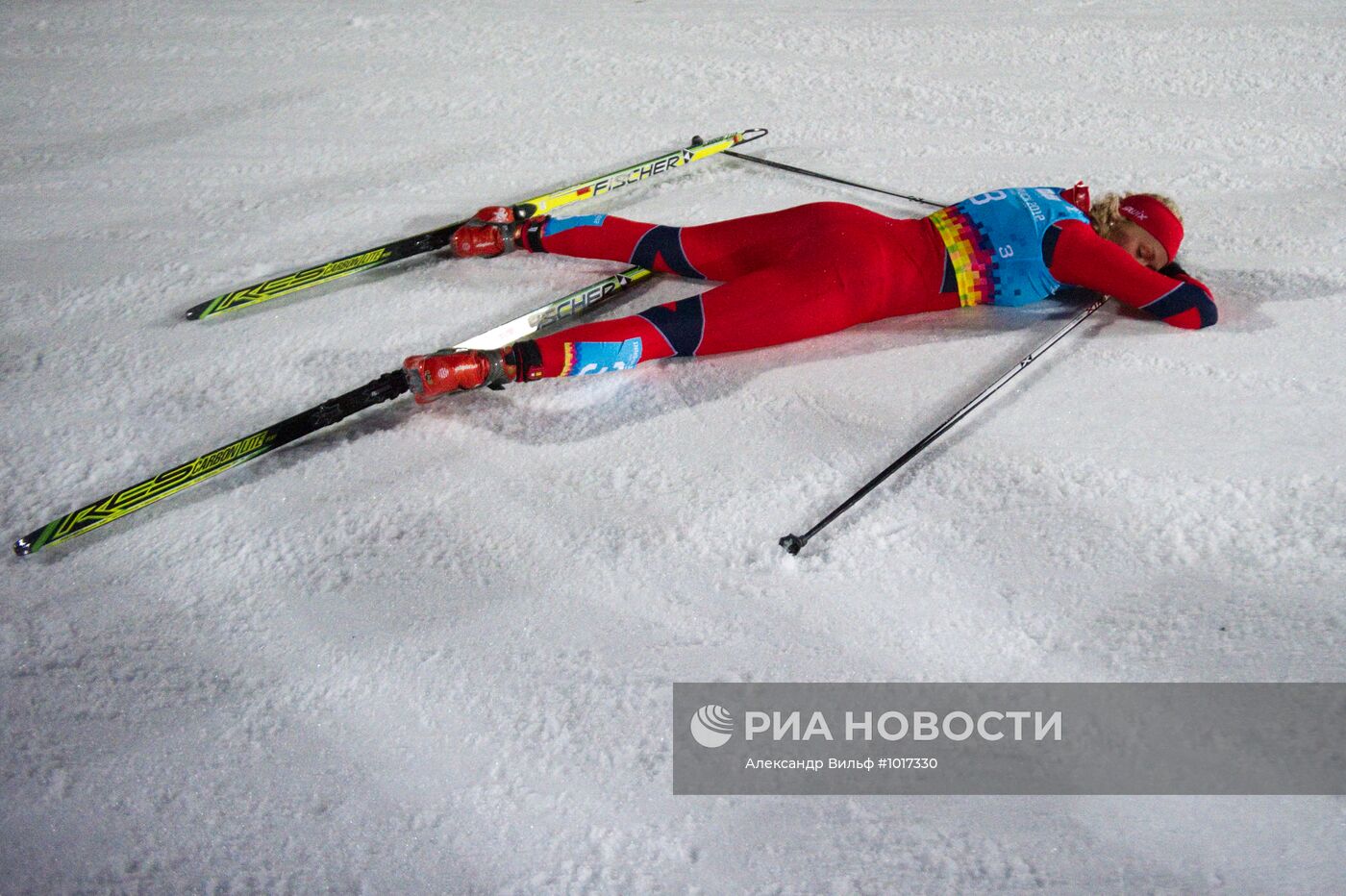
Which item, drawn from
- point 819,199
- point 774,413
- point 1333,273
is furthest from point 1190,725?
point 819,199

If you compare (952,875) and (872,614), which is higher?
(872,614)

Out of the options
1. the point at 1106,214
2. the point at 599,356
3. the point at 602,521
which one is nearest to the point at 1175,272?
the point at 1106,214

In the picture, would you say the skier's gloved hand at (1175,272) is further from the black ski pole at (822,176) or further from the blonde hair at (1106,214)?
the black ski pole at (822,176)

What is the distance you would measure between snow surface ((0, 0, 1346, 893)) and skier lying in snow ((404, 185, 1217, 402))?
82mm

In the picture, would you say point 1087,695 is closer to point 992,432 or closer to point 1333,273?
point 992,432

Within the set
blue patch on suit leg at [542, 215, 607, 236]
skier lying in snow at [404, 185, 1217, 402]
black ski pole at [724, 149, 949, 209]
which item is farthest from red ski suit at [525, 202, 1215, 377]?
black ski pole at [724, 149, 949, 209]

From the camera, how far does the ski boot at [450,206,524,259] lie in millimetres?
2488

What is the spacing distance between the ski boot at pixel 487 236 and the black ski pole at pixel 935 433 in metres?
1.15

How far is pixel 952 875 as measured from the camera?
124 cm

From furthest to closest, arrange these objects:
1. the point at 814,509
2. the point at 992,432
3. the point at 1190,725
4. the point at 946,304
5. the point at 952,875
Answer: the point at 946,304 < the point at 992,432 < the point at 814,509 < the point at 1190,725 < the point at 952,875

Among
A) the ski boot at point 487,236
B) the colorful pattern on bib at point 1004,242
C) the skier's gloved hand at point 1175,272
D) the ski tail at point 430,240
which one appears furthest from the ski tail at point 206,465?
the skier's gloved hand at point 1175,272

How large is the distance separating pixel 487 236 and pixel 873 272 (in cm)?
93

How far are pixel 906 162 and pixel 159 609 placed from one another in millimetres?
2154

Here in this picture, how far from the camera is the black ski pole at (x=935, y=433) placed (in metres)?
1.66
